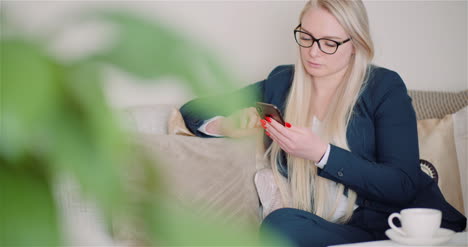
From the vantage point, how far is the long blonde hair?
200cm

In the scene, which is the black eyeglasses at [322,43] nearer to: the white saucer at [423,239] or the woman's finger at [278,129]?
the woman's finger at [278,129]

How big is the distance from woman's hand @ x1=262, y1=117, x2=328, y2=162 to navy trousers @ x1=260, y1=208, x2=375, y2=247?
0.22 meters

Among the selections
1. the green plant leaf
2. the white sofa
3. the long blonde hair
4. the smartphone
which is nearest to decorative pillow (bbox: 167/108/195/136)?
the white sofa

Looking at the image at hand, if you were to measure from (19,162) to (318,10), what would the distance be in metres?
1.92

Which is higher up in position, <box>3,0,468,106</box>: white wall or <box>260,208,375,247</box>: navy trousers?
<box>3,0,468,106</box>: white wall

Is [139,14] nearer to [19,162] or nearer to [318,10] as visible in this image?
[19,162]

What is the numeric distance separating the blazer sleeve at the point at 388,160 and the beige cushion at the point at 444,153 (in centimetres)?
48

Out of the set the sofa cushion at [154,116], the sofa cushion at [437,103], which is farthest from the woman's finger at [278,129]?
the sofa cushion at [437,103]

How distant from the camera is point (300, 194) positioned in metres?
2.07

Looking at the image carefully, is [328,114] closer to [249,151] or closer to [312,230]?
[249,151]

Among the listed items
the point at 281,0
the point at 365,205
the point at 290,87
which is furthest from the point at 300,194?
the point at 281,0

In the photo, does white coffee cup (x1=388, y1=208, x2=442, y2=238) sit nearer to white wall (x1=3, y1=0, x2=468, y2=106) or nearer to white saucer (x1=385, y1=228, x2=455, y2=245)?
white saucer (x1=385, y1=228, x2=455, y2=245)

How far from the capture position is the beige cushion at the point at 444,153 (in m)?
2.36

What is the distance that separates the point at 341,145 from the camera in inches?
78.2
